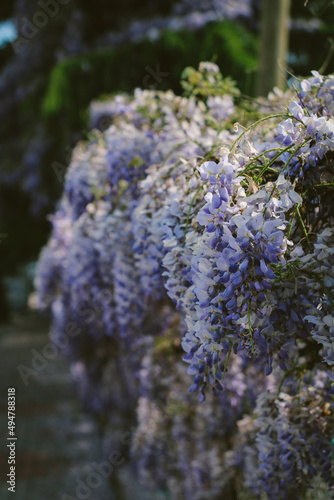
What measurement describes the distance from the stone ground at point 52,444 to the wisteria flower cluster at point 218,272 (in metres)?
1.08

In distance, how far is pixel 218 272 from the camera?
1.37m

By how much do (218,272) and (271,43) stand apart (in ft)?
9.47

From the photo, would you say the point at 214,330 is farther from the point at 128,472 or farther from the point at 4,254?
the point at 4,254

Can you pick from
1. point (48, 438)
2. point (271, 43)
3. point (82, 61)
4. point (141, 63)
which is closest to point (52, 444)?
point (48, 438)

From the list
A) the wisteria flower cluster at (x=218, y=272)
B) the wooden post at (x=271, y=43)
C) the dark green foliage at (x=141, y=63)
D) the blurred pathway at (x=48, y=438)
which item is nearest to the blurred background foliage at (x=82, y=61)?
the dark green foliage at (x=141, y=63)

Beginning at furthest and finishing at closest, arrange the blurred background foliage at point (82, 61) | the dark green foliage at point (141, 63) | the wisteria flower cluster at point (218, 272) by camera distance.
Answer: the blurred background foliage at point (82, 61)
the dark green foliage at point (141, 63)
the wisteria flower cluster at point (218, 272)

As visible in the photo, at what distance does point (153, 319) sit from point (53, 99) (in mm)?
5259

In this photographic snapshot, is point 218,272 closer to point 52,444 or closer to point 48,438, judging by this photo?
point 52,444

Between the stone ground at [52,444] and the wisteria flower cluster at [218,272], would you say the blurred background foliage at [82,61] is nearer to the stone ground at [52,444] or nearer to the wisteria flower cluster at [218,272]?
the wisteria flower cluster at [218,272]

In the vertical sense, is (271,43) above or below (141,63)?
below

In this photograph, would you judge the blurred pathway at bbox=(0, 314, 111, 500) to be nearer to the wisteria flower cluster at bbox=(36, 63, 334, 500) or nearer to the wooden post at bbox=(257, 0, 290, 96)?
the wisteria flower cluster at bbox=(36, 63, 334, 500)

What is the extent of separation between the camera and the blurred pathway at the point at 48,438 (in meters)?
4.70

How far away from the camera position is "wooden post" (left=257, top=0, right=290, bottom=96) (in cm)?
377

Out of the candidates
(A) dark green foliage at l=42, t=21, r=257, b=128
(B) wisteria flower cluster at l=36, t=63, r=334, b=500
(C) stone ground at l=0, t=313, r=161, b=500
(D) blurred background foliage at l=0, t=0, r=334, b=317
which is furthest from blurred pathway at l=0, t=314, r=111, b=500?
(A) dark green foliage at l=42, t=21, r=257, b=128
